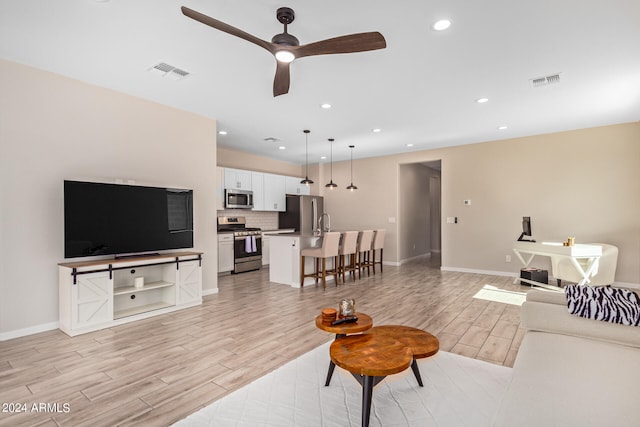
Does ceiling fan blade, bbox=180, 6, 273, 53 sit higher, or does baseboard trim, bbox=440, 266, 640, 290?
ceiling fan blade, bbox=180, 6, 273, 53

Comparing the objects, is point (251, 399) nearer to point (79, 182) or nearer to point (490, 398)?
point (490, 398)

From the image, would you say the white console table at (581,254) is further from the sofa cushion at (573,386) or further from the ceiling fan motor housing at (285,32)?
the ceiling fan motor housing at (285,32)

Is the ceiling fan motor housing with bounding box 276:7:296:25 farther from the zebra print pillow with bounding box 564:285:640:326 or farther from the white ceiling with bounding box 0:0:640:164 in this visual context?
the zebra print pillow with bounding box 564:285:640:326

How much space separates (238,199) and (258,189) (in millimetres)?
727

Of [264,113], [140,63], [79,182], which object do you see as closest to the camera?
[140,63]

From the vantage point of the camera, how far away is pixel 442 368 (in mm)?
2525

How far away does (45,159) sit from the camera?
346 centimetres

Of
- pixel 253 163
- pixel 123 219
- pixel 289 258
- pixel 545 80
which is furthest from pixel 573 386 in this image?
pixel 253 163

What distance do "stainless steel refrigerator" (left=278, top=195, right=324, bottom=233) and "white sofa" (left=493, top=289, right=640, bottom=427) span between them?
254 inches

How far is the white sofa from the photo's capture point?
123 cm

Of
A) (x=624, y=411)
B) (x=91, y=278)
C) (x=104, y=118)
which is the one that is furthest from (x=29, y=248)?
(x=624, y=411)

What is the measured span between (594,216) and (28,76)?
8544 millimetres

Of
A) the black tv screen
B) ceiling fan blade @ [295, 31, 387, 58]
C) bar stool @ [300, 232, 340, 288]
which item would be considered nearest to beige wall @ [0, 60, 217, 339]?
the black tv screen

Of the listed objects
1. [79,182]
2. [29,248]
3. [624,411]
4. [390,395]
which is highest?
[79,182]
